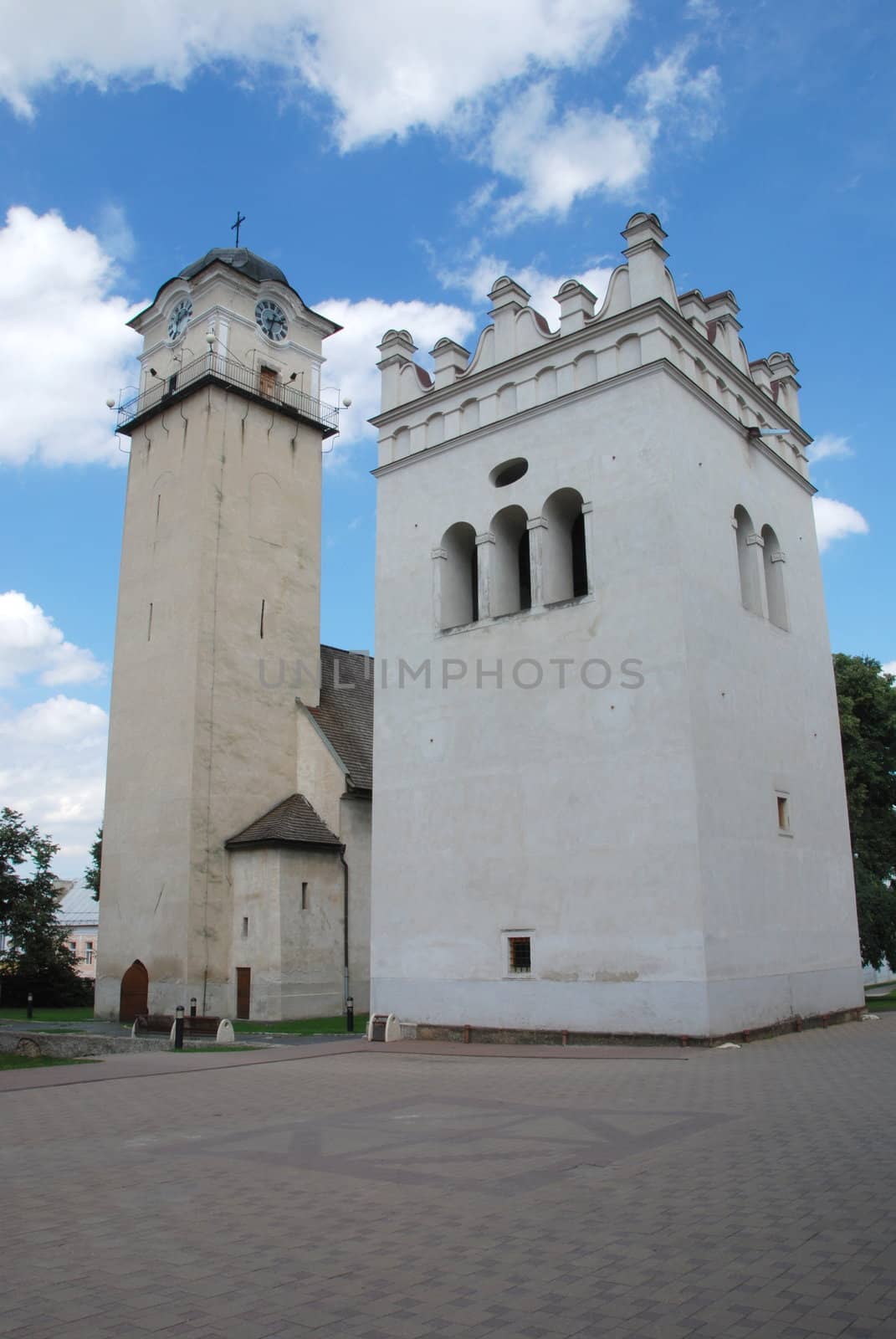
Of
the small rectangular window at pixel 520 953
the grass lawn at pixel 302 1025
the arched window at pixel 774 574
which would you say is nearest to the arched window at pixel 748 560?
the arched window at pixel 774 574

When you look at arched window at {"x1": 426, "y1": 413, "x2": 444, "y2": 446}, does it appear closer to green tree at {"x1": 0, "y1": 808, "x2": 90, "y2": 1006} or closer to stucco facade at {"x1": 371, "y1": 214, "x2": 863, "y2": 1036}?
stucco facade at {"x1": 371, "y1": 214, "x2": 863, "y2": 1036}

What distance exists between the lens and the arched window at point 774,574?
20219 millimetres

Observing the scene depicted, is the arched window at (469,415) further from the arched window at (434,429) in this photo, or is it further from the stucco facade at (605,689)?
the arched window at (434,429)

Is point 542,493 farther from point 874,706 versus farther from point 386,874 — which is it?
point 874,706

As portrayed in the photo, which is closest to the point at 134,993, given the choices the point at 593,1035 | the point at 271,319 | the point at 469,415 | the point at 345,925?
the point at 345,925

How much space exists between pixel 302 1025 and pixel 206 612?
38.0ft

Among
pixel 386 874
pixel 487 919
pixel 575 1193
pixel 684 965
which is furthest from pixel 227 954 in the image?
pixel 575 1193

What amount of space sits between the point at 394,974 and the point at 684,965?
591 centimetres

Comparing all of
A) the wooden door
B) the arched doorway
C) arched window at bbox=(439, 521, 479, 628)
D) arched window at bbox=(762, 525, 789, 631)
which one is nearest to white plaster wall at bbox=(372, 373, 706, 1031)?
arched window at bbox=(439, 521, 479, 628)

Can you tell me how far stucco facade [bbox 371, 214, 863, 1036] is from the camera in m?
15.9

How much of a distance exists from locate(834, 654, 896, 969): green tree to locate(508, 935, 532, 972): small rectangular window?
1315 centimetres

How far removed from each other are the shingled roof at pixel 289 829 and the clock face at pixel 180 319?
1576 cm

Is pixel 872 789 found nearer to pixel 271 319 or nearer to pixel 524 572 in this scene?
pixel 524 572

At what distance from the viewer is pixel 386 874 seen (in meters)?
19.3
